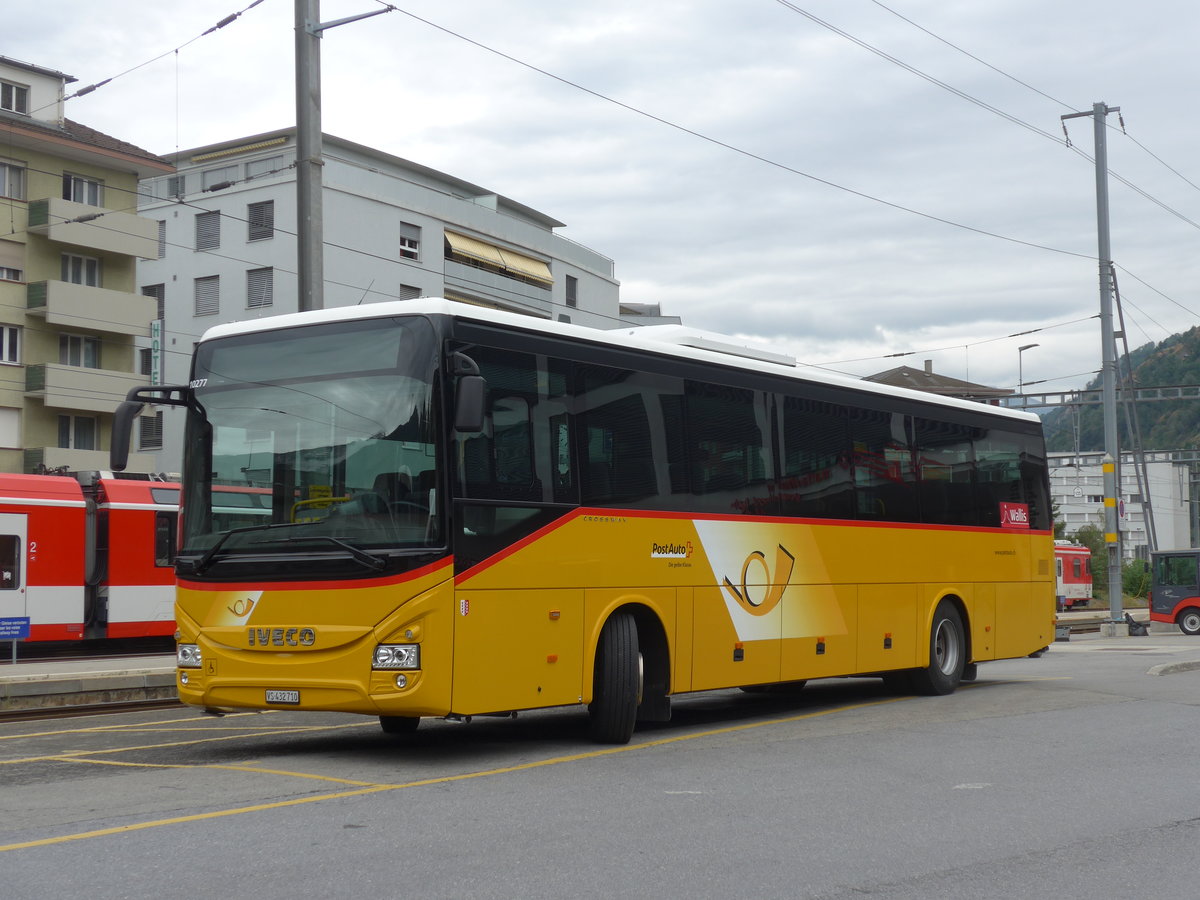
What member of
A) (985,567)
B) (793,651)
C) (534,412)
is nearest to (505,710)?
(534,412)

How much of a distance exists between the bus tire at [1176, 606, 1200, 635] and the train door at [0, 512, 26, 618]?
32.0m

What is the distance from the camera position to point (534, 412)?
10820mm

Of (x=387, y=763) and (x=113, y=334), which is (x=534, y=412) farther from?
(x=113, y=334)

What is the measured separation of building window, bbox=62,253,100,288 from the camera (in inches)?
1804

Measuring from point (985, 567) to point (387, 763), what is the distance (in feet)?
30.2

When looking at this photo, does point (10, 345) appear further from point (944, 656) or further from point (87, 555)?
point (944, 656)

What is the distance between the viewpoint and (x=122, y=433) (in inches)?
405

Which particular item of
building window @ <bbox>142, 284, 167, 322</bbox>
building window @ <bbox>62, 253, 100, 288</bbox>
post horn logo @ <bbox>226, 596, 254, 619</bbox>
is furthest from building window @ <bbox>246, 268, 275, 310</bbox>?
post horn logo @ <bbox>226, 596, 254, 619</bbox>

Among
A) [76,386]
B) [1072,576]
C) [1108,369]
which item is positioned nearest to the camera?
[1108,369]

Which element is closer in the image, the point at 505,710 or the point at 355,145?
the point at 505,710

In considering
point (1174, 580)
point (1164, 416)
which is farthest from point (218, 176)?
point (1164, 416)

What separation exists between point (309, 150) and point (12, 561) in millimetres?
11702

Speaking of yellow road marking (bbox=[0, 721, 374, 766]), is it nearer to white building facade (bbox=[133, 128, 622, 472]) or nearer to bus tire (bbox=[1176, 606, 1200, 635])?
bus tire (bbox=[1176, 606, 1200, 635])

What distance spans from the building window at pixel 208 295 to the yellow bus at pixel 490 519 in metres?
42.8
